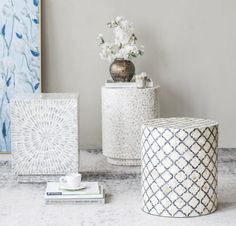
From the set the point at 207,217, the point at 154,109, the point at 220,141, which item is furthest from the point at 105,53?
the point at 207,217

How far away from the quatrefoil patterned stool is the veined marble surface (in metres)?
0.05

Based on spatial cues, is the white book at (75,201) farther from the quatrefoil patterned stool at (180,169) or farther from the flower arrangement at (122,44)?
the flower arrangement at (122,44)

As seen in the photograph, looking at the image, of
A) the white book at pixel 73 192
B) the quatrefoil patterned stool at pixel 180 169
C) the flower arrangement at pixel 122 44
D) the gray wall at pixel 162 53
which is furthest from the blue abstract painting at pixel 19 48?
the quatrefoil patterned stool at pixel 180 169

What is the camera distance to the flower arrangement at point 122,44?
131 inches

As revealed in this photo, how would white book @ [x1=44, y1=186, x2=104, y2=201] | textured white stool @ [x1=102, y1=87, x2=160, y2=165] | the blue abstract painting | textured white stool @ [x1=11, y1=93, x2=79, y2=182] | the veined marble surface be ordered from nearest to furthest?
1. the veined marble surface
2. white book @ [x1=44, y1=186, x2=104, y2=201]
3. textured white stool @ [x1=11, y1=93, x2=79, y2=182]
4. textured white stool @ [x1=102, y1=87, x2=160, y2=165]
5. the blue abstract painting

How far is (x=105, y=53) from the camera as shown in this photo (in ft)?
11.1

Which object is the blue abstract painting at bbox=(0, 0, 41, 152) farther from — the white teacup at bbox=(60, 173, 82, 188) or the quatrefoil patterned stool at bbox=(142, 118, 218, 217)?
the quatrefoil patterned stool at bbox=(142, 118, 218, 217)

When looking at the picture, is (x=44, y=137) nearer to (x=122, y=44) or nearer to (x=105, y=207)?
(x=105, y=207)

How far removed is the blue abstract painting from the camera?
3457 mm

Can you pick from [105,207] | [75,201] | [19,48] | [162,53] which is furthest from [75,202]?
[162,53]

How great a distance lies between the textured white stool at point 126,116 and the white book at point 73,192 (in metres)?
0.53

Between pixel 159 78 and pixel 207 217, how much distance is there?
52.8 inches

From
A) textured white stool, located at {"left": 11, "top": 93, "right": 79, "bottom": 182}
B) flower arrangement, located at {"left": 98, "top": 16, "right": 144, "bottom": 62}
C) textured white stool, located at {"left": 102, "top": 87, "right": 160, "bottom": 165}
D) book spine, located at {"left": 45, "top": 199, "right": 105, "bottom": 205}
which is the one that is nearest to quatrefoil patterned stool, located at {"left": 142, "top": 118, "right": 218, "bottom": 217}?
book spine, located at {"left": 45, "top": 199, "right": 105, "bottom": 205}

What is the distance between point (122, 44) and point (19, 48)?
544 millimetres
